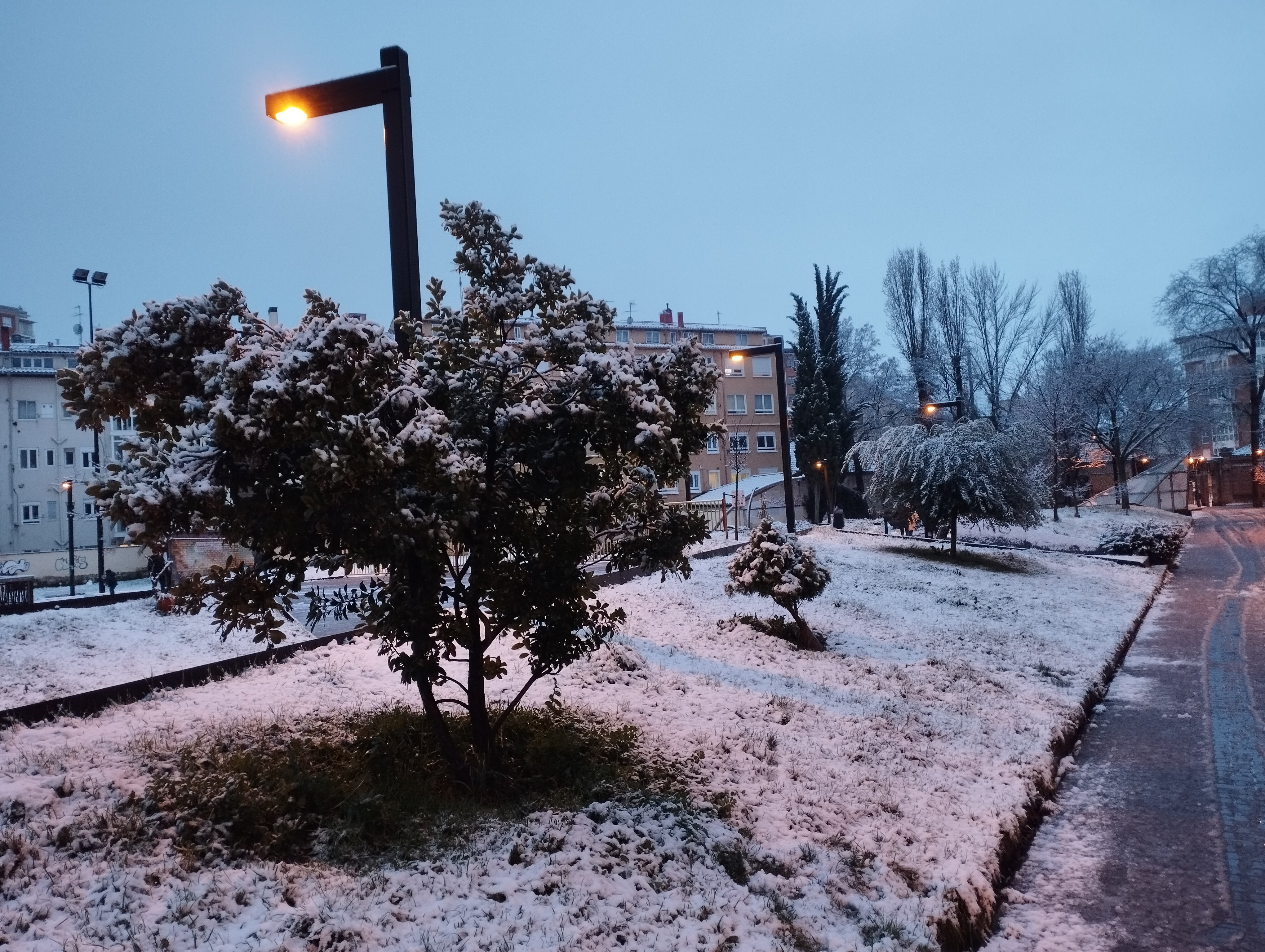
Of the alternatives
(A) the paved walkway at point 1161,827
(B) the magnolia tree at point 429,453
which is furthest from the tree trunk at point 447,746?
(A) the paved walkway at point 1161,827

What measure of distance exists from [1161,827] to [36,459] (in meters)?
48.5

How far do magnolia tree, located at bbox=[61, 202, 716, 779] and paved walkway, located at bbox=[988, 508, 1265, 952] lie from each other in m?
3.32

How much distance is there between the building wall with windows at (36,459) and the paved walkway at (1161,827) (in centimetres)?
4249

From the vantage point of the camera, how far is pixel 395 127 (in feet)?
18.5

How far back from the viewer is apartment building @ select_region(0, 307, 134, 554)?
135ft

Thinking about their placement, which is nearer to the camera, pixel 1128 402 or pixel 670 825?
pixel 670 825

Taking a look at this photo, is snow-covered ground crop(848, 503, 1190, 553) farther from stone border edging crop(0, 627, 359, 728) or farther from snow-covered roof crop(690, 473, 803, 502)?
stone border edging crop(0, 627, 359, 728)

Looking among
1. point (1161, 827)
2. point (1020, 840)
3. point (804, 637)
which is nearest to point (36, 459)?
point (804, 637)

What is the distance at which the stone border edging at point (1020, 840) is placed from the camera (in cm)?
506

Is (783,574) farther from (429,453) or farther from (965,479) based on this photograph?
(965,479)

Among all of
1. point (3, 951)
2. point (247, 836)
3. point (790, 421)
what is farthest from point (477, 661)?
point (790, 421)

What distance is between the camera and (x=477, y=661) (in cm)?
560

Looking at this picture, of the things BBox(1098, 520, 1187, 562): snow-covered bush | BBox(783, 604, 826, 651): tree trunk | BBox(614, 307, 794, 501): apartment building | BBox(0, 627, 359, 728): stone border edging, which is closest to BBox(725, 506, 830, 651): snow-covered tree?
BBox(783, 604, 826, 651): tree trunk

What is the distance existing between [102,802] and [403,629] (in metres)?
1.76
